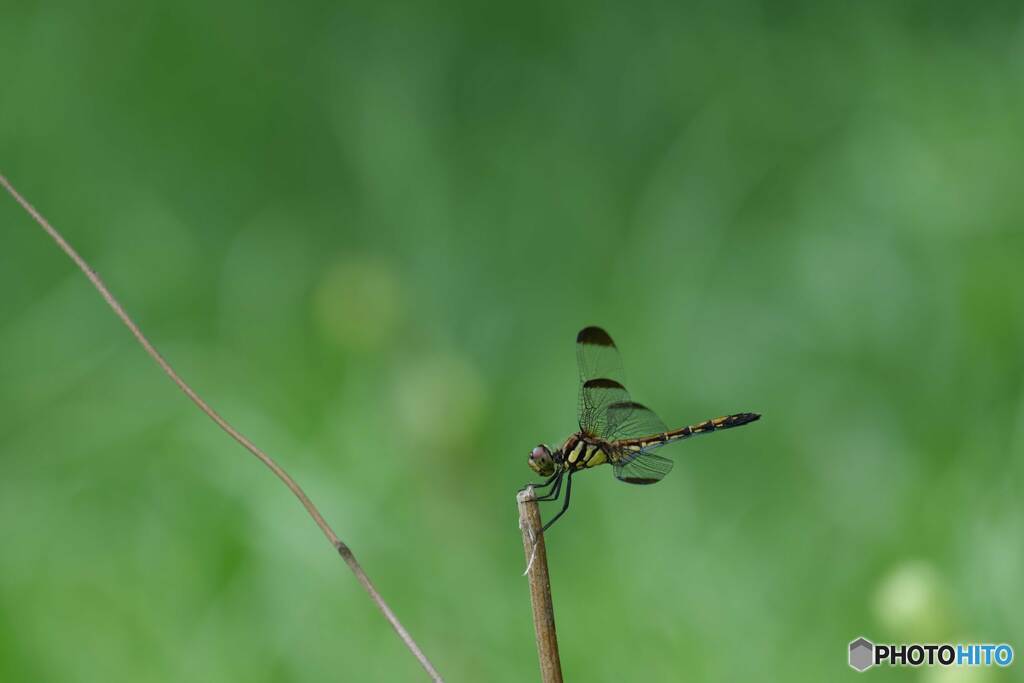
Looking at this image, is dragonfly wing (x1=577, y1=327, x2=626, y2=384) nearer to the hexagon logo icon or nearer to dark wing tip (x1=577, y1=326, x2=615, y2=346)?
dark wing tip (x1=577, y1=326, x2=615, y2=346)

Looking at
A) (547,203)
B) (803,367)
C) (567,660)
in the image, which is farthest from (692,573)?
(547,203)

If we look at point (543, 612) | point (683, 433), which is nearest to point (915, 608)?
point (683, 433)

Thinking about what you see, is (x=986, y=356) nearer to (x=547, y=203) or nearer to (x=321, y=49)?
(x=547, y=203)

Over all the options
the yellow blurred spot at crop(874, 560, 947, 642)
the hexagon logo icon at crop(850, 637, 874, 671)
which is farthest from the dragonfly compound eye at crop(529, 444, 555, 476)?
the hexagon logo icon at crop(850, 637, 874, 671)

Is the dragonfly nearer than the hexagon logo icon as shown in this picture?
Yes

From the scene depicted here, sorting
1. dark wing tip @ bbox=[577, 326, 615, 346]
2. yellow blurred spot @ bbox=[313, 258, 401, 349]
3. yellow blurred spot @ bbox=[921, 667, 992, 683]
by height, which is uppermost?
yellow blurred spot @ bbox=[313, 258, 401, 349]

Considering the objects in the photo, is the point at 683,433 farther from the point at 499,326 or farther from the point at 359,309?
the point at 499,326
